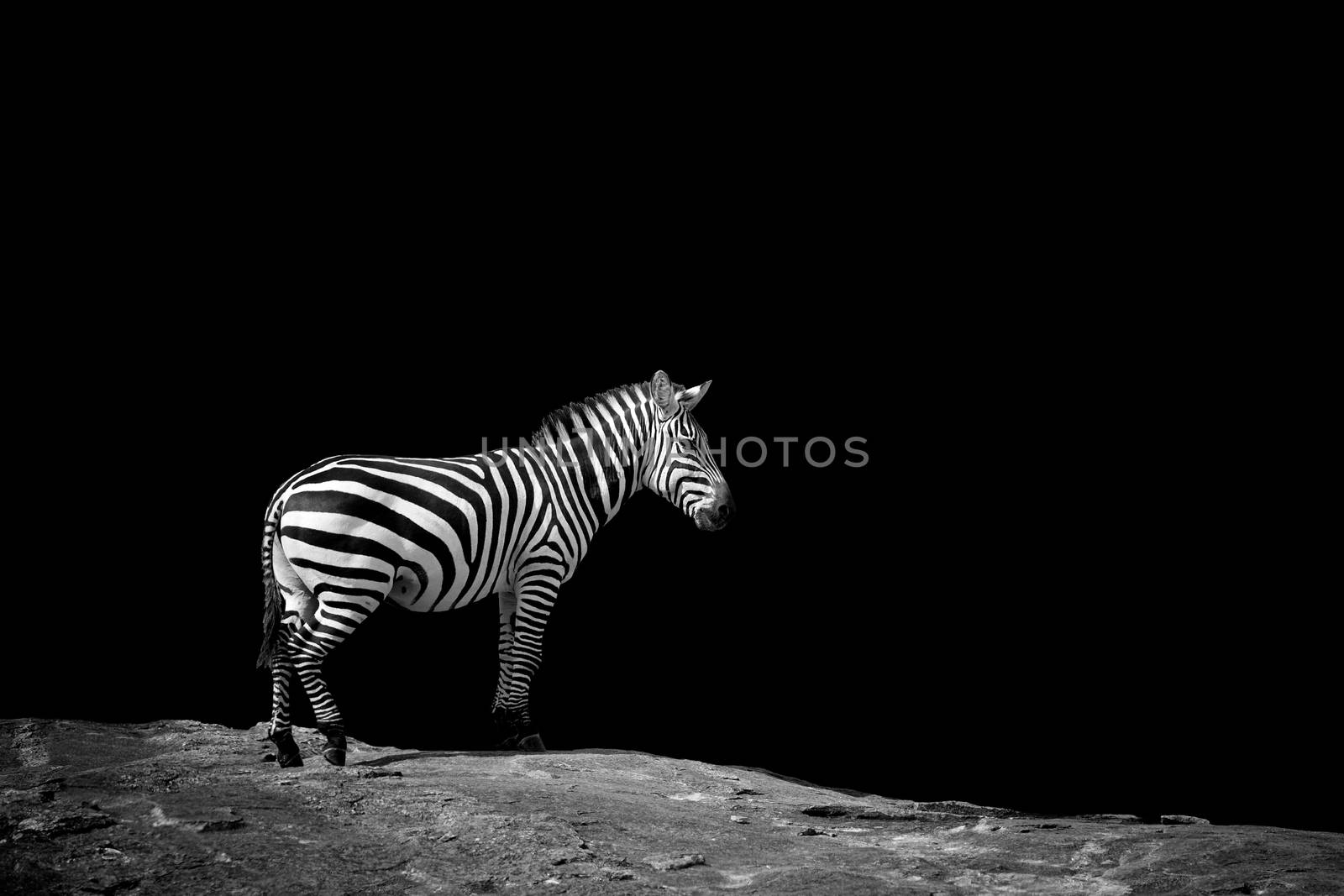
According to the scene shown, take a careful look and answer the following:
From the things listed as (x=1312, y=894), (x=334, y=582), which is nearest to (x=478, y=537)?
(x=334, y=582)

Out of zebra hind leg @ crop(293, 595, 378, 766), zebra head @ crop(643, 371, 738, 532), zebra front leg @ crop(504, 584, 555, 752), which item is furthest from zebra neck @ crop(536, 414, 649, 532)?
zebra hind leg @ crop(293, 595, 378, 766)

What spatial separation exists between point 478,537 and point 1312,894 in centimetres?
494

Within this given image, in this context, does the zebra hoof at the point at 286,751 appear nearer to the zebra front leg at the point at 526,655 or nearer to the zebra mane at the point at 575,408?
the zebra front leg at the point at 526,655

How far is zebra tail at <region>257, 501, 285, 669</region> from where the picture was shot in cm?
790

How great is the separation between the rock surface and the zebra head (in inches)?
80.2

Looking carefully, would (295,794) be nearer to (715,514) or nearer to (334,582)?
(334,582)

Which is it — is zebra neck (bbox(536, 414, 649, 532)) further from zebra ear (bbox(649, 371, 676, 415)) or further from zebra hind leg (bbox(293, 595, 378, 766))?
zebra hind leg (bbox(293, 595, 378, 766))

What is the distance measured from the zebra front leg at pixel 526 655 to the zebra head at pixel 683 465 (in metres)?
1.15

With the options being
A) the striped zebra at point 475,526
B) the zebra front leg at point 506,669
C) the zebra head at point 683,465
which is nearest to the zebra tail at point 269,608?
the striped zebra at point 475,526

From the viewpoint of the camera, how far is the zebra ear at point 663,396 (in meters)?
8.91

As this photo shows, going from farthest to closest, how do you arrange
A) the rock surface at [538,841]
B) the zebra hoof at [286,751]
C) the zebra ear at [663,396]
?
1. the zebra ear at [663,396]
2. the zebra hoof at [286,751]
3. the rock surface at [538,841]

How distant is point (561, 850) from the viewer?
5.71 m

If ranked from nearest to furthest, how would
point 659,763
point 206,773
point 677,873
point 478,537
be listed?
point 677,873 < point 206,773 < point 478,537 < point 659,763

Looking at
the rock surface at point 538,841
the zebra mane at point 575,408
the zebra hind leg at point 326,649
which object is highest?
the zebra mane at point 575,408
